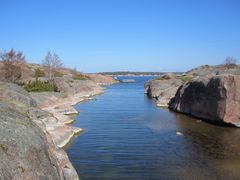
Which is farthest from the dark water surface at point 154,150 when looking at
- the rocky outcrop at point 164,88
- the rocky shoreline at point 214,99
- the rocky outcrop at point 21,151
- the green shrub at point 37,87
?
the rocky outcrop at point 164,88

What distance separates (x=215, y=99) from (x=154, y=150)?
17.2 meters

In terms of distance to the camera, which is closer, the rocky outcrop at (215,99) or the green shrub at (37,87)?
the rocky outcrop at (215,99)

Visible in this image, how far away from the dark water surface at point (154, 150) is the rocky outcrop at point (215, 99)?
6.07 ft

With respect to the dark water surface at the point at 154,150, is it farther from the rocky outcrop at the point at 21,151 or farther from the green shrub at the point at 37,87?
the green shrub at the point at 37,87

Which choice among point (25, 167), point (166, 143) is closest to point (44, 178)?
point (25, 167)

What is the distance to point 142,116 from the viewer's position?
48.8 metres

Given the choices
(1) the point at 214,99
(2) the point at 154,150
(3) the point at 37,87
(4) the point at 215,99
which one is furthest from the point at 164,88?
(2) the point at 154,150

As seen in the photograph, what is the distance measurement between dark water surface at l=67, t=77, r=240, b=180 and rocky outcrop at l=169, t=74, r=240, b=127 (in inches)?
72.9

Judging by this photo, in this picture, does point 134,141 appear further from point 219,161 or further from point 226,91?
point 226,91

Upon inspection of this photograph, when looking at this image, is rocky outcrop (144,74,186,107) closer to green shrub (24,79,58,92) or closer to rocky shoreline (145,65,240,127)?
rocky shoreline (145,65,240,127)

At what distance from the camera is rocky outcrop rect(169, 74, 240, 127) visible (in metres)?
39.7

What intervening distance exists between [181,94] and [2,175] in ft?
156

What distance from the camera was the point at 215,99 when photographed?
42.5 meters

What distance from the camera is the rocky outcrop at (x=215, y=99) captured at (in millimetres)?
39656
